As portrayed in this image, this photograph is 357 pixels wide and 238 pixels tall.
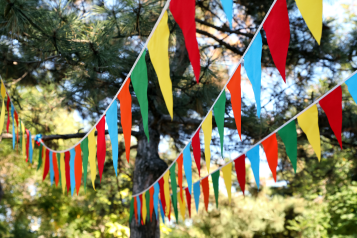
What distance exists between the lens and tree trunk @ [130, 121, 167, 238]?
10.4 feet

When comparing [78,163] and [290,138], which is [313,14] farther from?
[78,163]

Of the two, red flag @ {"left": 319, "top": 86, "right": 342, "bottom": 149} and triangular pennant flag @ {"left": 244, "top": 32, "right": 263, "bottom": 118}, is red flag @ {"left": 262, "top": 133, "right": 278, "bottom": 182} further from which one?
triangular pennant flag @ {"left": 244, "top": 32, "right": 263, "bottom": 118}

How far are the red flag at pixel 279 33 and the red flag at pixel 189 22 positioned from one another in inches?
9.2

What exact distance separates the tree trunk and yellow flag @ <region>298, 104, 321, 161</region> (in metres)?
2.19

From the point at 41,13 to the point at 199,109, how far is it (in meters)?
1.70

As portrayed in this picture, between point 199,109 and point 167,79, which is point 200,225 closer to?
point 199,109

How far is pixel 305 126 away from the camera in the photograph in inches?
52.9

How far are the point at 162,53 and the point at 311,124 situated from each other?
793 millimetres

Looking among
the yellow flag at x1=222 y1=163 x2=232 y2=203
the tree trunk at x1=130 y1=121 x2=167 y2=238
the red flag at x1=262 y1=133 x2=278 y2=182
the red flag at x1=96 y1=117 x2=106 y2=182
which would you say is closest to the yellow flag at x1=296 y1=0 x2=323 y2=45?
the red flag at x1=262 y1=133 x2=278 y2=182

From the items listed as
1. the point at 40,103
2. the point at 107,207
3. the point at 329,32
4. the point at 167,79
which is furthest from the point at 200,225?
the point at 167,79

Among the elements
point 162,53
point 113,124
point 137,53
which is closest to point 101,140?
point 113,124

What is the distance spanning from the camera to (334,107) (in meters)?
1.26

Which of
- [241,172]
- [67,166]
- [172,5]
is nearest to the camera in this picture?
[172,5]

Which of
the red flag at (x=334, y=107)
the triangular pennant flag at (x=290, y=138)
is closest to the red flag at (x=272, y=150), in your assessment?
the triangular pennant flag at (x=290, y=138)
